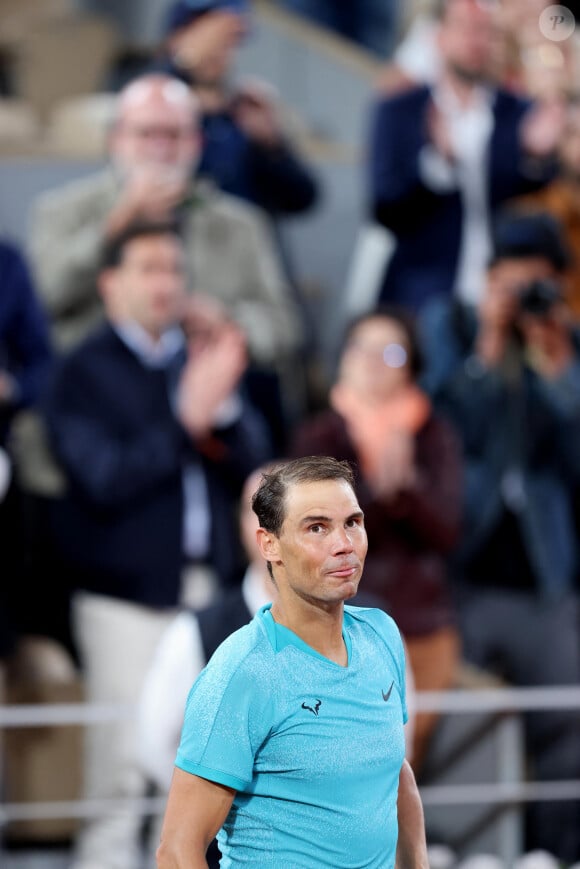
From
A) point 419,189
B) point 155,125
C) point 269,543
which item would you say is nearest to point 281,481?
point 269,543

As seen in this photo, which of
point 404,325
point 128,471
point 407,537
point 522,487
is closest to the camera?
point 128,471

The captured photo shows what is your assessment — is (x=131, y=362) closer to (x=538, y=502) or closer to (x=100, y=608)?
(x=100, y=608)

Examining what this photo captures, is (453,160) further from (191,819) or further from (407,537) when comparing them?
(191,819)

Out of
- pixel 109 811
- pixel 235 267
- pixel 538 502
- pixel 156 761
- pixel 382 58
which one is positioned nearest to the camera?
pixel 156 761

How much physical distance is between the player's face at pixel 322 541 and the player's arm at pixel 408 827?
36cm

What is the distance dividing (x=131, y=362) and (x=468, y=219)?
1599 millimetres

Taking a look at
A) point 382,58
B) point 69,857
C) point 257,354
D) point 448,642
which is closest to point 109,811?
point 69,857

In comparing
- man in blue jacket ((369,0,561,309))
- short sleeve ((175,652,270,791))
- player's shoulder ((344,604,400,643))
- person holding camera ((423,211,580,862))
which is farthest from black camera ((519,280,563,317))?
short sleeve ((175,652,270,791))

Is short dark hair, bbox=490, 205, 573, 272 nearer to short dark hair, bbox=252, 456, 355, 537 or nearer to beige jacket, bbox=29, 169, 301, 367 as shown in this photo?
beige jacket, bbox=29, 169, 301, 367

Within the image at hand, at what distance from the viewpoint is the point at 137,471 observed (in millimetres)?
4508

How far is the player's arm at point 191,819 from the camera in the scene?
1.90m

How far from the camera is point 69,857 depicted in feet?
15.2

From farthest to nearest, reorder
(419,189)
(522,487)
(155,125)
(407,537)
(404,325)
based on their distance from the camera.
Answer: (419,189) < (522,487) < (155,125) < (404,325) < (407,537)

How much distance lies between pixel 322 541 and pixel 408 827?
0.49 m
